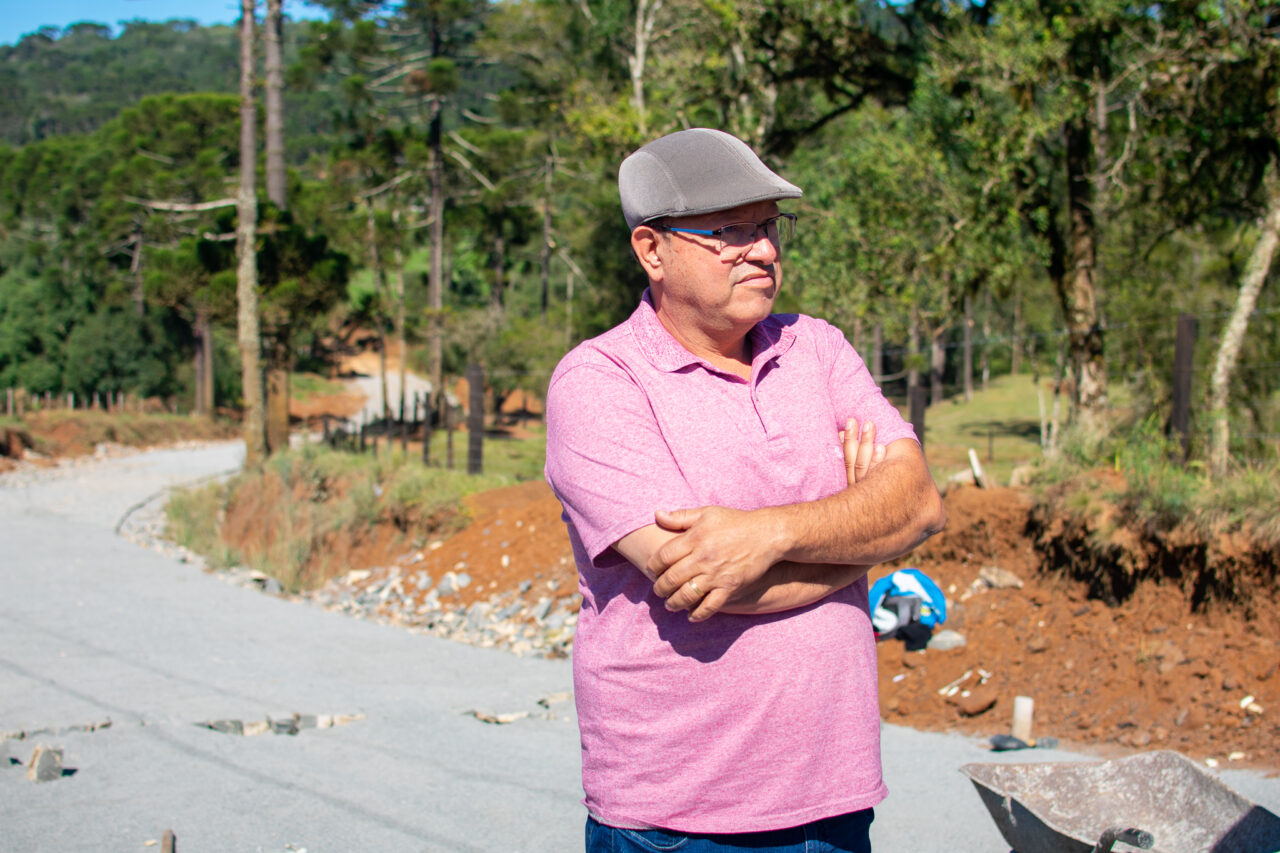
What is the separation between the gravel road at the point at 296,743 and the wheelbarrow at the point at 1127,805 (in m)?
0.96

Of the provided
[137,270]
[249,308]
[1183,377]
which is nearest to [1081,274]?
[1183,377]

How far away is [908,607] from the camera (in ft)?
19.9

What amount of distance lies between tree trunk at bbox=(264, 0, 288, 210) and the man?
2018 cm

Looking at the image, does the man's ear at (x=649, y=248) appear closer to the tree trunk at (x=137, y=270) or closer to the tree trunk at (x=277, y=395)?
the tree trunk at (x=277, y=395)

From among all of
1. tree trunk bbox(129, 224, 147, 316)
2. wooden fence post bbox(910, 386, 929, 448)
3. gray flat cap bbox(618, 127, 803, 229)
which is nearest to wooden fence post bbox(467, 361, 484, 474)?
wooden fence post bbox(910, 386, 929, 448)

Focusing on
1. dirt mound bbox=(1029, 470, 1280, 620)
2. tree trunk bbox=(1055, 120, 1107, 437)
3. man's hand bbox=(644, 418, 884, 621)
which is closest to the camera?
man's hand bbox=(644, 418, 884, 621)

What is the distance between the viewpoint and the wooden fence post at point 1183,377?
7.10 metres

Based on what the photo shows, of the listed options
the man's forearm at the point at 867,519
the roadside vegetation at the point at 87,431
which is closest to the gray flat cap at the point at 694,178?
the man's forearm at the point at 867,519

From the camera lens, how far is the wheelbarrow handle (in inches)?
86.5

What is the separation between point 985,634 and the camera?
6012 mm

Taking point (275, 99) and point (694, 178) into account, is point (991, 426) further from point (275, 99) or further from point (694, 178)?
point (694, 178)

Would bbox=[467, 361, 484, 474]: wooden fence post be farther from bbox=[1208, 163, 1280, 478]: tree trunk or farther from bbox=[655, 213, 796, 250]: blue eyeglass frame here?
bbox=[655, 213, 796, 250]: blue eyeglass frame

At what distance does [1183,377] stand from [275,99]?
19012mm

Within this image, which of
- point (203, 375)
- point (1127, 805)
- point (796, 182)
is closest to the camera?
point (1127, 805)
